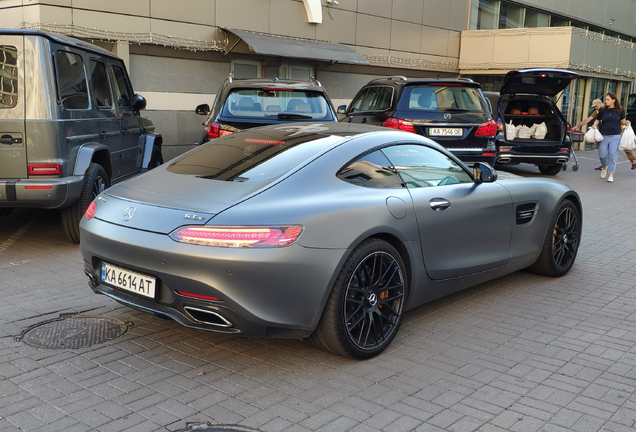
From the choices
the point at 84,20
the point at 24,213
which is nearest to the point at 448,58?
the point at 84,20

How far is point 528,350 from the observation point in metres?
4.24

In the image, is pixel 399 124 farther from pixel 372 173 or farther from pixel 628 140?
pixel 628 140

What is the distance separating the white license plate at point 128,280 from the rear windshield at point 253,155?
78 cm

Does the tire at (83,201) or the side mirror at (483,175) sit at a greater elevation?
the side mirror at (483,175)

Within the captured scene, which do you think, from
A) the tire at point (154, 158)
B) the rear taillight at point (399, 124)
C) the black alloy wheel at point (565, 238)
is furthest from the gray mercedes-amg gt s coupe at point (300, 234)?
the rear taillight at point (399, 124)

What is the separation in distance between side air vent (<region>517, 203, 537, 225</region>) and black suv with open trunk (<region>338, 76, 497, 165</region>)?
4.94m

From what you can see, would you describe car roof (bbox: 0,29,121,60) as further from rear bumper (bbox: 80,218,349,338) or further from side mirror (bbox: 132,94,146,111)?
rear bumper (bbox: 80,218,349,338)

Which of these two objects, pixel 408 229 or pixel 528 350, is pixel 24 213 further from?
pixel 528 350

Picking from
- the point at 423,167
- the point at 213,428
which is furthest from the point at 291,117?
the point at 213,428

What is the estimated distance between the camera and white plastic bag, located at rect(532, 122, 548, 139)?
550 inches

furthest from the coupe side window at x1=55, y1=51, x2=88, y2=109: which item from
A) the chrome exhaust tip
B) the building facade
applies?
the building facade

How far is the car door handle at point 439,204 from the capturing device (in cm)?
446

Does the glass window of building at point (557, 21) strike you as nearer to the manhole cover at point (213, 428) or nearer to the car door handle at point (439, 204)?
the car door handle at point (439, 204)

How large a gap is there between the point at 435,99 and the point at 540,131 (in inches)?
180
